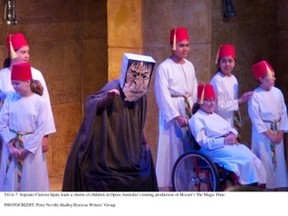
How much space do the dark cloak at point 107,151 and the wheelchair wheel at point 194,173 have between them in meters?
0.74

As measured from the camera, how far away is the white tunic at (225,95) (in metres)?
7.16

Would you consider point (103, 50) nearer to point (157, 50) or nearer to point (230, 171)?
point (157, 50)

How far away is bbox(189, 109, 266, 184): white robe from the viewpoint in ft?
21.5

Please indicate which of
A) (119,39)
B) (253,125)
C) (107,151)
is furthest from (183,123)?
(119,39)

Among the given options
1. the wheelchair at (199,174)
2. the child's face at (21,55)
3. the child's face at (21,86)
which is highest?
the child's face at (21,55)

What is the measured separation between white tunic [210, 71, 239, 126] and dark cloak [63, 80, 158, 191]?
4.76 ft

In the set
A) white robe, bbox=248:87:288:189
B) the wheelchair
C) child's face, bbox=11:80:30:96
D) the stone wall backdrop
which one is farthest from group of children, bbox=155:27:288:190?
child's face, bbox=11:80:30:96

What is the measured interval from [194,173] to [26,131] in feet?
4.35

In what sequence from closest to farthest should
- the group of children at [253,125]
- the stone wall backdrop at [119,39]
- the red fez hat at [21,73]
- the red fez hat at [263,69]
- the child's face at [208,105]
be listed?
the red fez hat at [21,73]
the group of children at [253,125]
the child's face at [208,105]
the red fez hat at [263,69]
the stone wall backdrop at [119,39]

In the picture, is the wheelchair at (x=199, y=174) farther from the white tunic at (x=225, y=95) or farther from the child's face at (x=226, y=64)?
the child's face at (x=226, y=64)

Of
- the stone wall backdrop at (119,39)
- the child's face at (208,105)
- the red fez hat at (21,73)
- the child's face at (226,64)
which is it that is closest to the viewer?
the red fez hat at (21,73)

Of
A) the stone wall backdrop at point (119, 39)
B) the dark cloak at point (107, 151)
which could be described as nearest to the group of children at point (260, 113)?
the stone wall backdrop at point (119, 39)

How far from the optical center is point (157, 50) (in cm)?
819

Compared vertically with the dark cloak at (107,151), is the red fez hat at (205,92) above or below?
above
